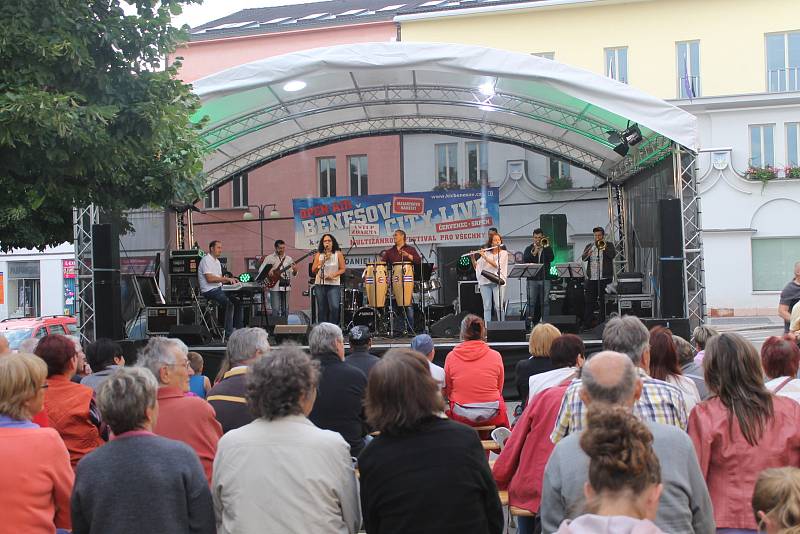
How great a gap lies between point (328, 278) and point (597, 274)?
4702mm

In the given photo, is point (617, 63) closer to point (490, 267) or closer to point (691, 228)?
point (490, 267)

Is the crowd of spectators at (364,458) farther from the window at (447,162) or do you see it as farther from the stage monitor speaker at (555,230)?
the window at (447,162)

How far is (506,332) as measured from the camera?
34.6ft

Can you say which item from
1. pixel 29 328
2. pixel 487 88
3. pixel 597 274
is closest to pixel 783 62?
pixel 597 274

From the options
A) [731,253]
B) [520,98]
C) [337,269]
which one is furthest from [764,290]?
[337,269]

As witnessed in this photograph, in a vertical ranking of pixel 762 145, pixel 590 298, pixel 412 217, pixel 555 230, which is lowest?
pixel 590 298

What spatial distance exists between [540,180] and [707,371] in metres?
19.4

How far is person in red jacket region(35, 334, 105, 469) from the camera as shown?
3965mm

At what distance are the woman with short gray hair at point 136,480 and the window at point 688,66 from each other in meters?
24.1

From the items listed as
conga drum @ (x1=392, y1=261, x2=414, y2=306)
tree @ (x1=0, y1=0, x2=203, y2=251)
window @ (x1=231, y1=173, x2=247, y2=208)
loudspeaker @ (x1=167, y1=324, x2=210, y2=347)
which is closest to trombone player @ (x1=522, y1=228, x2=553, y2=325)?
conga drum @ (x1=392, y1=261, x2=414, y2=306)

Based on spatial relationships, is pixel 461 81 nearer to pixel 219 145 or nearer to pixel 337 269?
pixel 337 269

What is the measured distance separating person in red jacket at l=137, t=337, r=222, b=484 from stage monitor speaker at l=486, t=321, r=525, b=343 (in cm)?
726

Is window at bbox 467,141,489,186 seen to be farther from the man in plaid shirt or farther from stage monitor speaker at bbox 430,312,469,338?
the man in plaid shirt

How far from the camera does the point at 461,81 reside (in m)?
12.2
